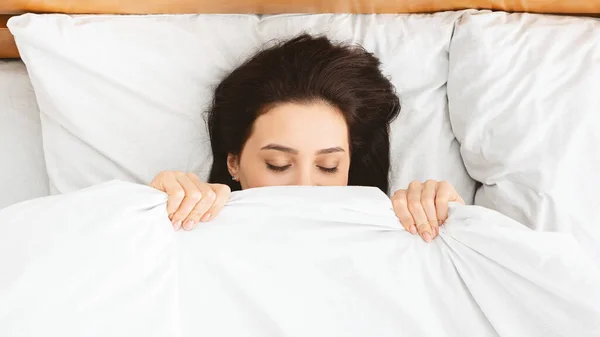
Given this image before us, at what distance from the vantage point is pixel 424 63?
1.53 meters

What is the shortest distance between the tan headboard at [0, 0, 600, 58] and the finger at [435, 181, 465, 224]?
569 millimetres

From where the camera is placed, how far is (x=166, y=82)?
1.49 metres

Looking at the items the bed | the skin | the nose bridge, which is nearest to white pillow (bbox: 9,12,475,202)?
the bed

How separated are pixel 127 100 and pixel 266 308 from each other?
2.23ft

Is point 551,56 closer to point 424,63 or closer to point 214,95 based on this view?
point 424,63

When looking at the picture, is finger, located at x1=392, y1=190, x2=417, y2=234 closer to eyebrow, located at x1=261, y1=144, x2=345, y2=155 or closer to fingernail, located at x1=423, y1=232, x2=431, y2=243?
fingernail, located at x1=423, y1=232, x2=431, y2=243

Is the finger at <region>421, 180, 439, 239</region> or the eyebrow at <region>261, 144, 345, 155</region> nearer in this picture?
the finger at <region>421, 180, 439, 239</region>

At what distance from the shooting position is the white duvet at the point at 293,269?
98 cm

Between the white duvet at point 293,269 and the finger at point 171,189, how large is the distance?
0.5 inches

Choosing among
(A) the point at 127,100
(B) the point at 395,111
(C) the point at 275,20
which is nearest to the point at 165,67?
(A) the point at 127,100

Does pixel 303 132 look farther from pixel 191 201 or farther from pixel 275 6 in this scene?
pixel 275 6

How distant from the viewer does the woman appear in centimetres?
114

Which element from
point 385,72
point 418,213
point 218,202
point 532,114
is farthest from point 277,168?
point 532,114

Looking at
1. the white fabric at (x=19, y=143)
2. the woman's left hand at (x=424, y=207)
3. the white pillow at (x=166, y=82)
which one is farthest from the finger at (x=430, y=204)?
the white fabric at (x=19, y=143)
